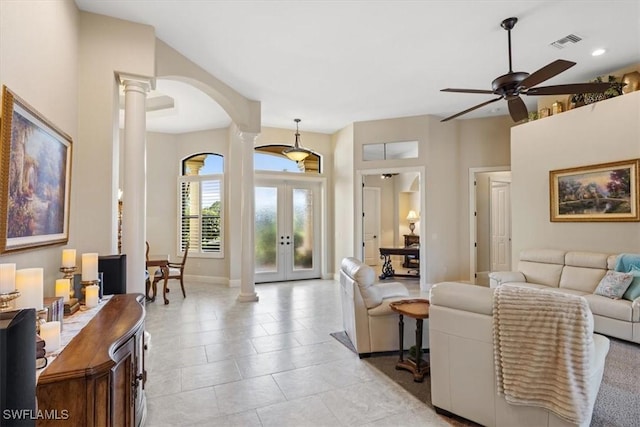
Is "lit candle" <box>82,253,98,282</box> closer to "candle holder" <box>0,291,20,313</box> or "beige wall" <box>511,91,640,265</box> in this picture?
"candle holder" <box>0,291,20,313</box>

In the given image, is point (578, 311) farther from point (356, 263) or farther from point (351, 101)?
point (351, 101)

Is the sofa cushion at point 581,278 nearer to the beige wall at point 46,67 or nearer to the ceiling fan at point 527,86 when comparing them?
the ceiling fan at point 527,86

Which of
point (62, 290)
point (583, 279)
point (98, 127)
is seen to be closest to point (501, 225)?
point (583, 279)

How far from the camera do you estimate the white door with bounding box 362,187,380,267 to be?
9.84m

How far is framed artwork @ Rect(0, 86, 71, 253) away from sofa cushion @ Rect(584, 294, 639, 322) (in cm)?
558

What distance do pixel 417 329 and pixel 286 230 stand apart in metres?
5.08

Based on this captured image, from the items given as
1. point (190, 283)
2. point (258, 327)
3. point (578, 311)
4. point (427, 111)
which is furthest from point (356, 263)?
point (190, 283)

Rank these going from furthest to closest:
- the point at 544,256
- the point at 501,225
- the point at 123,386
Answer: the point at 501,225
the point at 544,256
the point at 123,386

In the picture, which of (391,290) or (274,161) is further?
(274,161)

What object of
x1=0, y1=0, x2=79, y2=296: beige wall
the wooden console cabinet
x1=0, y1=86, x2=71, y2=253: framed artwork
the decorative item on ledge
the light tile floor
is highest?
the decorative item on ledge

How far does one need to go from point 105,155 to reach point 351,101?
413 centimetres

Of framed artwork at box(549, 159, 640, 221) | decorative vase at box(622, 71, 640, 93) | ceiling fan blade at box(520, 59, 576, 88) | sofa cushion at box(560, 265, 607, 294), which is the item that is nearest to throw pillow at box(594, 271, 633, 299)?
sofa cushion at box(560, 265, 607, 294)

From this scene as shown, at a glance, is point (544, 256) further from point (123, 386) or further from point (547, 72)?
point (123, 386)

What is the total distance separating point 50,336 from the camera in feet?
4.93
